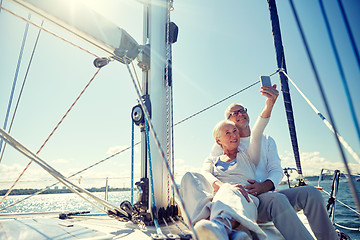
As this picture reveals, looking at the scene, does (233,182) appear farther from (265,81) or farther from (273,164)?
(265,81)

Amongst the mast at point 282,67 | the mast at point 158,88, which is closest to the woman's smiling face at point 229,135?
the mast at point 158,88

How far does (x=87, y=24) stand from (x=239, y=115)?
38.6 inches

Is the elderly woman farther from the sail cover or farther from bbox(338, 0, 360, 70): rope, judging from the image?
the sail cover

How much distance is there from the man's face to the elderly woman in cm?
15

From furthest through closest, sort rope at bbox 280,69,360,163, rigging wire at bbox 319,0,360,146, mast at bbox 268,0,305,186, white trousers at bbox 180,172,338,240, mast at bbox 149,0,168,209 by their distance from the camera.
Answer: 1. mast at bbox 268,0,305,186
2. mast at bbox 149,0,168,209
3. white trousers at bbox 180,172,338,240
4. rope at bbox 280,69,360,163
5. rigging wire at bbox 319,0,360,146

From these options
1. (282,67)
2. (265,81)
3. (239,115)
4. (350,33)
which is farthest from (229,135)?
(282,67)

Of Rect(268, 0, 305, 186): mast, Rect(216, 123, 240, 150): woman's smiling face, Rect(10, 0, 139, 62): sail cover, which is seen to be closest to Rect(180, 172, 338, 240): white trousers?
Rect(216, 123, 240, 150): woman's smiling face

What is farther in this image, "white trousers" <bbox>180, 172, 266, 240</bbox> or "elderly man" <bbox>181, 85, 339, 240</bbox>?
"elderly man" <bbox>181, 85, 339, 240</bbox>

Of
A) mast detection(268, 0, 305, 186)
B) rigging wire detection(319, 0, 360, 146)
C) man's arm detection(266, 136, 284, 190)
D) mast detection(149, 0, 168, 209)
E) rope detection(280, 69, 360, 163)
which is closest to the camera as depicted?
rigging wire detection(319, 0, 360, 146)

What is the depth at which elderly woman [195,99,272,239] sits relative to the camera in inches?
29.1

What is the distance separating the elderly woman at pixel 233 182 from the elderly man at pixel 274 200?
0.05 meters

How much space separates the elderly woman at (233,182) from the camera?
0.74 metres

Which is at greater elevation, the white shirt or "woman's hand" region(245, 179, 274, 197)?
the white shirt

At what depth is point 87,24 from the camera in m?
1.11
